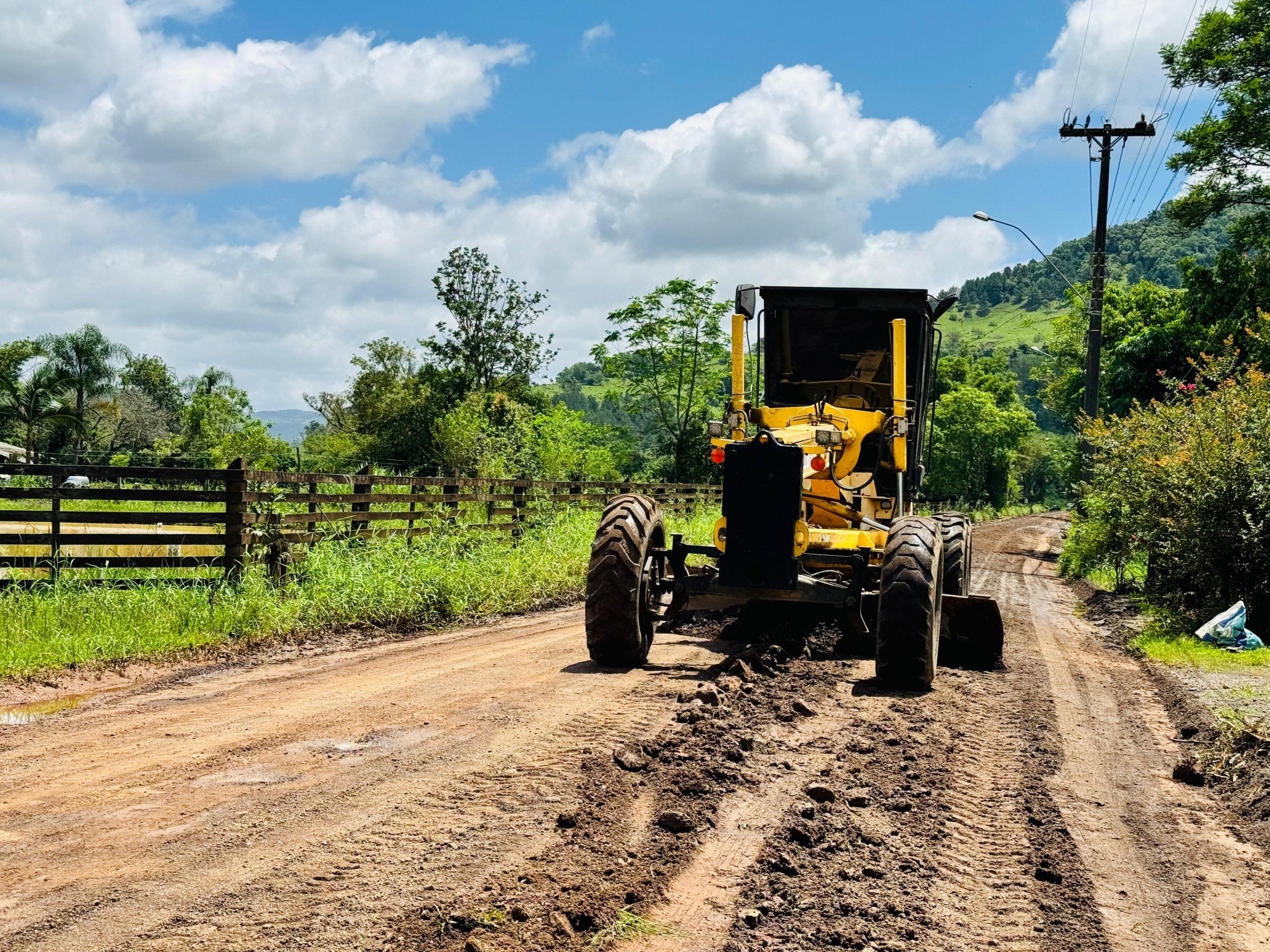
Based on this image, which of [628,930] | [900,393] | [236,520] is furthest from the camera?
[236,520]

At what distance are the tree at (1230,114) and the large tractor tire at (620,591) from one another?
24516 mm

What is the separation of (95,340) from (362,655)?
55.0 m

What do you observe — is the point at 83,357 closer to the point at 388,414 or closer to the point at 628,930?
the point at 388,414

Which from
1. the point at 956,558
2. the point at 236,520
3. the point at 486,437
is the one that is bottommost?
the point at 956,558

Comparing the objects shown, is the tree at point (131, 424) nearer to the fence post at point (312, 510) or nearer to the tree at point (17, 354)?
the tree at point (17, 354)

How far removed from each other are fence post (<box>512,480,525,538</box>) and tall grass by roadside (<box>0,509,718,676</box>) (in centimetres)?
66

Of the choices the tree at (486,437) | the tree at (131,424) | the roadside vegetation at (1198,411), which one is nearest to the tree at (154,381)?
the tree at (131,424)

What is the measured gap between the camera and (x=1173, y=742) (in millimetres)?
7145

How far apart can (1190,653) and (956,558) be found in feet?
9.69

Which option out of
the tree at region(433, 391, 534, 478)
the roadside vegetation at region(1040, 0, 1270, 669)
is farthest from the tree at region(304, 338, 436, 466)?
the roadside vegetation at region(1040, 0, 1270, 669)

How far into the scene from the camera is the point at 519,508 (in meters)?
16.9

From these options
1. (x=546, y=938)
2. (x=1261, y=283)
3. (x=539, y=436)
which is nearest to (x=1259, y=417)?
(x=546, y=938)

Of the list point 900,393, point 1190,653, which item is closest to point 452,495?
point 900,393

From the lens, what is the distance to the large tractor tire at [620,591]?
322 inches
